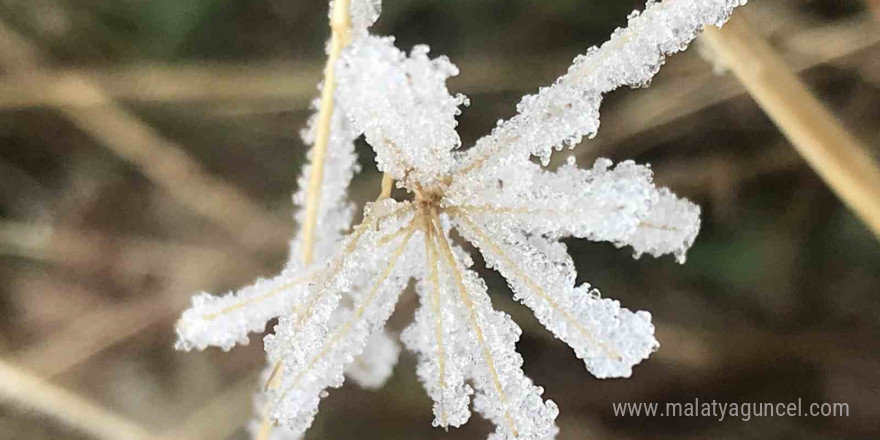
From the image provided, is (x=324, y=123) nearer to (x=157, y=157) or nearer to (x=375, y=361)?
(x=375, y=361)

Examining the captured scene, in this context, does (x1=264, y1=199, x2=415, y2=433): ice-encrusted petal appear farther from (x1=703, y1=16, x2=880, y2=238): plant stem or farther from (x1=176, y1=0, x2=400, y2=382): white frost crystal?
(x1=703, y1=16, x2=880, y2=238): plant stem

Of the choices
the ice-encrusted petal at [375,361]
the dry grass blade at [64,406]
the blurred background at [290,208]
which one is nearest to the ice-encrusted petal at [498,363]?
the ice-encrusted petal at [375,361]

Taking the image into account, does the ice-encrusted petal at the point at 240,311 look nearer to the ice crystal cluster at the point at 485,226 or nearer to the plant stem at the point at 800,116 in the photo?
the ice crystal cluster at the point at 485,226

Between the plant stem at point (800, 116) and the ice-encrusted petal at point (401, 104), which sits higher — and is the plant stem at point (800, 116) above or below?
above

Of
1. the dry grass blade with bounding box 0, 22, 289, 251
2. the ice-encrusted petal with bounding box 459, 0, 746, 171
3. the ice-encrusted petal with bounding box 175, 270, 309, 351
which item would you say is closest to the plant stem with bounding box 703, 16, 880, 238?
the ice-encrusted petal with bounding box 459, 0, 746, 171

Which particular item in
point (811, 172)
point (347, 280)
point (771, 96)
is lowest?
point (347, 280)

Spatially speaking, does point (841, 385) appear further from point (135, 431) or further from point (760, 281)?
point (135, 431)

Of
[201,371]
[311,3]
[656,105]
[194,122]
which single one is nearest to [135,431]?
[201,371]
